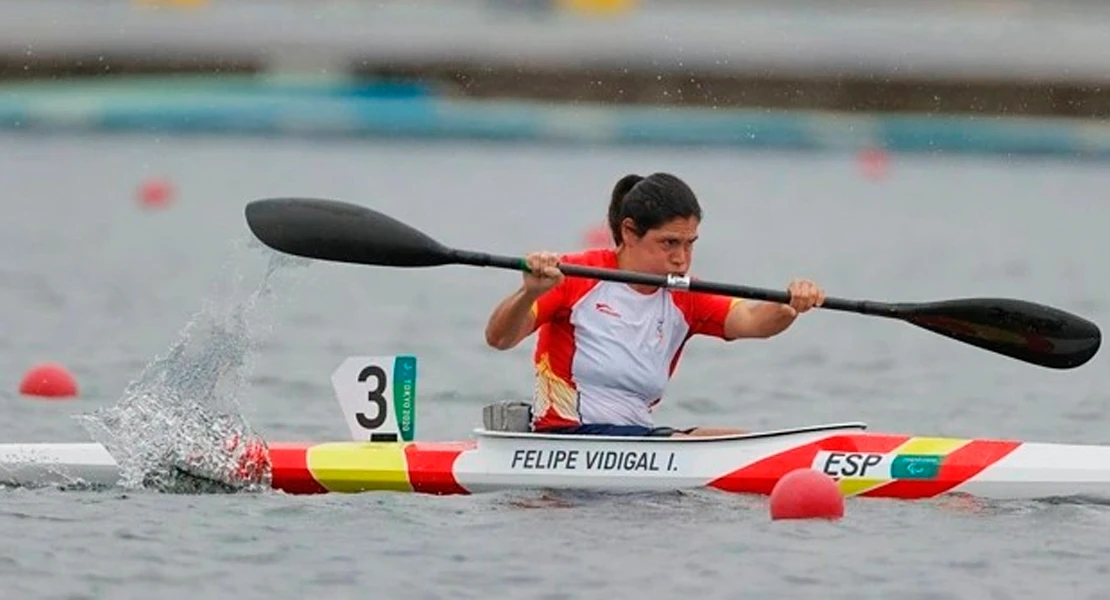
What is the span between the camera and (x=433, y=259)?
1012 centimetres

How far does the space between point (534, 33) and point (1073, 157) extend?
905 cm

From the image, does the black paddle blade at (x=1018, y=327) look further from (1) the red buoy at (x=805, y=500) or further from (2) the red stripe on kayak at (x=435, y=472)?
(2) the red stripe on kayak at (x=435, y=472)

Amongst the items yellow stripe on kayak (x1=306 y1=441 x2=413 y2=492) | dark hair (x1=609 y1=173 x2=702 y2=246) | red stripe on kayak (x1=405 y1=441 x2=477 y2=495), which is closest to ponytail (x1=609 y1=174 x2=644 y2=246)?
dark hair (x1=609 y1=173 x2=702 y2=246)

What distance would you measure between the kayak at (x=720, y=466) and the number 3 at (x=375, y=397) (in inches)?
9.2

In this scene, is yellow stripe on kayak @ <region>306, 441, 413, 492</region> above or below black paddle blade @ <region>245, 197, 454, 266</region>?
below

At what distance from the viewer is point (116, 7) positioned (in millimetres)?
39469

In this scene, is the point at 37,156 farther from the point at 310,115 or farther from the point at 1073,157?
the point at 1073,157

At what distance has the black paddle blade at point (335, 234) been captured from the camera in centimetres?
1011

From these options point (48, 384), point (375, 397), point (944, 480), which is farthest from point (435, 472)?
→ point (48, 384)

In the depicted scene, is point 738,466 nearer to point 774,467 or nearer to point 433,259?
point 774,467

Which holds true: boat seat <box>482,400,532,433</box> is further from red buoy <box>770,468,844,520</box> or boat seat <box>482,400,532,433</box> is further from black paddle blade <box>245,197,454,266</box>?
red buoy <box>770,468,844,520</box>

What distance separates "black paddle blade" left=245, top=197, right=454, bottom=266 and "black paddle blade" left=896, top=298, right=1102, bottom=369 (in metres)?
1.89

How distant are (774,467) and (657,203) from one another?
1.05m

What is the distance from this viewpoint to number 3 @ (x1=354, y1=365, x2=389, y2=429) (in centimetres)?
993
